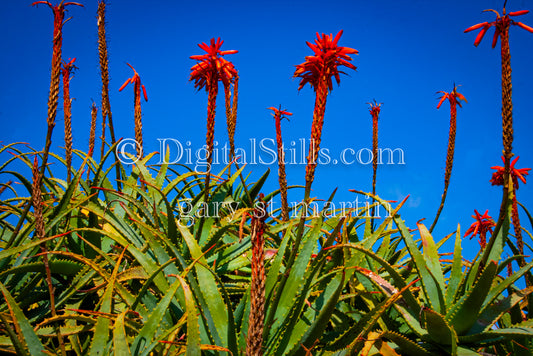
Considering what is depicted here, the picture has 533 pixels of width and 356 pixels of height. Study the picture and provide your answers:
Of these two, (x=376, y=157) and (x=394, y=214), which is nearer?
(x=394, y=214)

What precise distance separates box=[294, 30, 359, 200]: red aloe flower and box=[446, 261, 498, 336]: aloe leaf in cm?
104

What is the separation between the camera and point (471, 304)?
2252 millimetres

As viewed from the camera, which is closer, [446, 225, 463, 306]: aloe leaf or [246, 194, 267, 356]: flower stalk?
[246, 194, 267, 356]: flower stalk

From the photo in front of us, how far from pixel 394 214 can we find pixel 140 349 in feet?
5.43

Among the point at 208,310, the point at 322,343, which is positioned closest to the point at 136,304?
the point at 208,310

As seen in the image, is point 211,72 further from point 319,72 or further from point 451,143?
point 451,143

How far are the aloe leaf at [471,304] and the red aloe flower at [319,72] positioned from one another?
1.04m

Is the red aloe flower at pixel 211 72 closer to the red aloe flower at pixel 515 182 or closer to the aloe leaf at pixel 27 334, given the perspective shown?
the aloe leaf at pixel 27 334

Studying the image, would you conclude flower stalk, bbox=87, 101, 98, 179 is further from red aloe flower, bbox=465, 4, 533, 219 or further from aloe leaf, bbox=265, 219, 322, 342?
red aloe flower, bbox=465, 4, 533, 219

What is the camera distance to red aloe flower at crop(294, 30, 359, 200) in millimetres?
1940

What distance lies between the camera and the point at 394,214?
8.65 ft

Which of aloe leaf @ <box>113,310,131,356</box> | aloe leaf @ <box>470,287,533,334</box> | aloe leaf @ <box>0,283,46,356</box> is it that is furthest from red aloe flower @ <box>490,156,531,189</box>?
aloe leaf @ <box>0,283,46,356</box>

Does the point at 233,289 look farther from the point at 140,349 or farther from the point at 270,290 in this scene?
the point at 140,349

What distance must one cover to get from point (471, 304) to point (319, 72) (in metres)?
1.49
